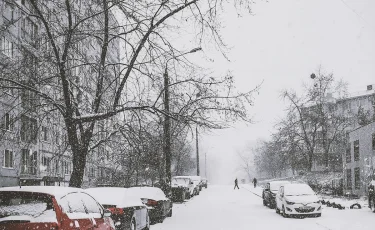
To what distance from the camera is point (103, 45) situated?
17422mm

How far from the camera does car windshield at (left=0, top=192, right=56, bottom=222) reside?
7.26 meters

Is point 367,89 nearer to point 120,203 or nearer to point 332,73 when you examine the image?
point 332,73

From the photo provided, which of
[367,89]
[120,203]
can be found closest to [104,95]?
[120,203]

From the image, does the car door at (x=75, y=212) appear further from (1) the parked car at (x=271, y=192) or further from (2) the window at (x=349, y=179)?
(2) the window at (x=349, y=179)

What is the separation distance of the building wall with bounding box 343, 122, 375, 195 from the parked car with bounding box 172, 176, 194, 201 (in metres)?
12.9

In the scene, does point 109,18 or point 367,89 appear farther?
point 367,89

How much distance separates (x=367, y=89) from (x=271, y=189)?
78407 mm

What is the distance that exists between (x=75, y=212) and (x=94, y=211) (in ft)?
4.04

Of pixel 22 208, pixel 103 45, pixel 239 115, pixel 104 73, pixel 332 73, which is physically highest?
pixel 332 73

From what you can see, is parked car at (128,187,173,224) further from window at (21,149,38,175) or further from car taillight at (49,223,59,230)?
window at (21,149,38,175)

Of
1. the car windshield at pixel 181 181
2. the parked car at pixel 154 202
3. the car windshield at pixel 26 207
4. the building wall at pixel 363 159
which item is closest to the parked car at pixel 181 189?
the car windshield at pixel 181 181

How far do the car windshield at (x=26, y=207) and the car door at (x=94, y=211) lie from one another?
4.68 feet

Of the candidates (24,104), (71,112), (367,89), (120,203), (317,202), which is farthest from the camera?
(367,89)

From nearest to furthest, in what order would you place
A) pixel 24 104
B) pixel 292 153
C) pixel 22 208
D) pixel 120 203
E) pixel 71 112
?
pixel 22 208, pixel 120 203, pixel 71 112, pixel 24 104, pixel 292 153
